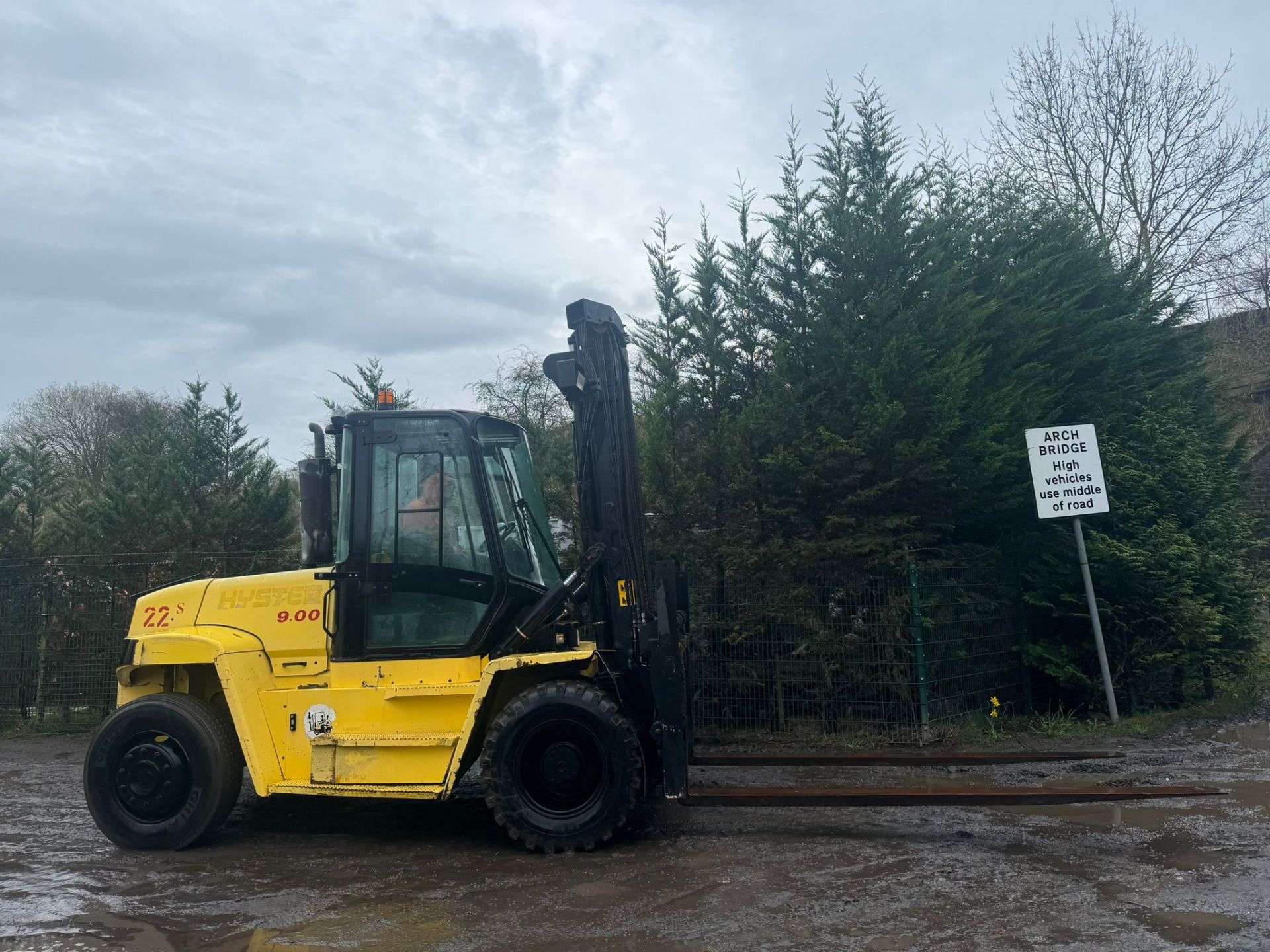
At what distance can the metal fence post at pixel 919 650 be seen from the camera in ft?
30.1

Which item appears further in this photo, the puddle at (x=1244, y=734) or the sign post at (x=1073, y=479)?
the sign post at (x=1073, y=479)

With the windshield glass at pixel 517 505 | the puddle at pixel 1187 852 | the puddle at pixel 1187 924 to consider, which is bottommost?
the puddle at pixel 1187 924

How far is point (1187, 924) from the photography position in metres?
4.31

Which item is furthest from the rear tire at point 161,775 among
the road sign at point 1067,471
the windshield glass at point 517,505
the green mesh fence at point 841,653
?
the road sign at point 1067,471

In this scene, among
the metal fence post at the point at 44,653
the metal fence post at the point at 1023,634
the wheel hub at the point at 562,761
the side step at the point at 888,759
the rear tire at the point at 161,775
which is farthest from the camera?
the metal fence post at the point at 44,653

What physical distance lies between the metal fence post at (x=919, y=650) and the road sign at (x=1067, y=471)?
1623mm

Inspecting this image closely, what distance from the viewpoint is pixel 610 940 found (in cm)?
438

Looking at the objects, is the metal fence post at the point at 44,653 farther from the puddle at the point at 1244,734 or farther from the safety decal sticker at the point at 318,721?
the puddle at the point at 1244,734

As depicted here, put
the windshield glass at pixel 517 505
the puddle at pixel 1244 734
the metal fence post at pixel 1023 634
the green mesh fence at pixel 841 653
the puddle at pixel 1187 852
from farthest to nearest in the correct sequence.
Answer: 1. the metal fence post at pixel 1023 634
2. the green mesh fence at pixel 841 653
3. the puddle at pixel 1244 734
4. the windshield glass at pixel 517 505
5. the puddle at pixel 1187 852

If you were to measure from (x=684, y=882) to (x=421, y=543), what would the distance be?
2630 millimetres

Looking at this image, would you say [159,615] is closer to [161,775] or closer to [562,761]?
[161,775]

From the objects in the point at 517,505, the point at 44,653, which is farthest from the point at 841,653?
the point at 44,653

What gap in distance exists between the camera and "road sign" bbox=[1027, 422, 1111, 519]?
976 cm

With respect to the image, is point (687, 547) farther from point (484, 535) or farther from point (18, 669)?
point (18, 669)
